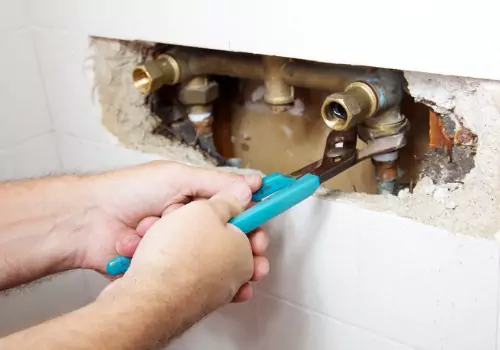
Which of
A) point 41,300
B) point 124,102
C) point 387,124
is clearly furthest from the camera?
point 41,300

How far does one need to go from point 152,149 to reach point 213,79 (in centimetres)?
14

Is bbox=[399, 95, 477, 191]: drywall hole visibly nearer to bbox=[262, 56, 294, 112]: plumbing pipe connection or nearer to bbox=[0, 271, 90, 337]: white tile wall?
bbox=[262, 56, 294, 112]: plumbing pipe connection

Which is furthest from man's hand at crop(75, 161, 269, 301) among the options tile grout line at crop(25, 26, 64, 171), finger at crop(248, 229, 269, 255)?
tile grout line at crop(25, 26, 64, 171)

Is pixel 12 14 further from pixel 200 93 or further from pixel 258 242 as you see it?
pixel 258 242

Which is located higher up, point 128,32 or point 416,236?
point 128,32

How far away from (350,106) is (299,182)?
0.10 metres

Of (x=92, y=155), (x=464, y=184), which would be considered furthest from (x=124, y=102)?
(x=464, y=184)

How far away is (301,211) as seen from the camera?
0.76m

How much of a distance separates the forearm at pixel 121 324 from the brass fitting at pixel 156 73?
0.37m

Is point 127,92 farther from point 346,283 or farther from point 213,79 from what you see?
point 346,283

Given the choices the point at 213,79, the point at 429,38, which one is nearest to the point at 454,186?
the point at 429,38

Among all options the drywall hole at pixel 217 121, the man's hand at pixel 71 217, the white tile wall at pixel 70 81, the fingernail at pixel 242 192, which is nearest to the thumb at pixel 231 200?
the fingernail at pixel 242 192

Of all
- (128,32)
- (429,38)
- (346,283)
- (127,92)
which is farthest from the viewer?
(127,92)

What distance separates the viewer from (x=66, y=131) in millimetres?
1041
